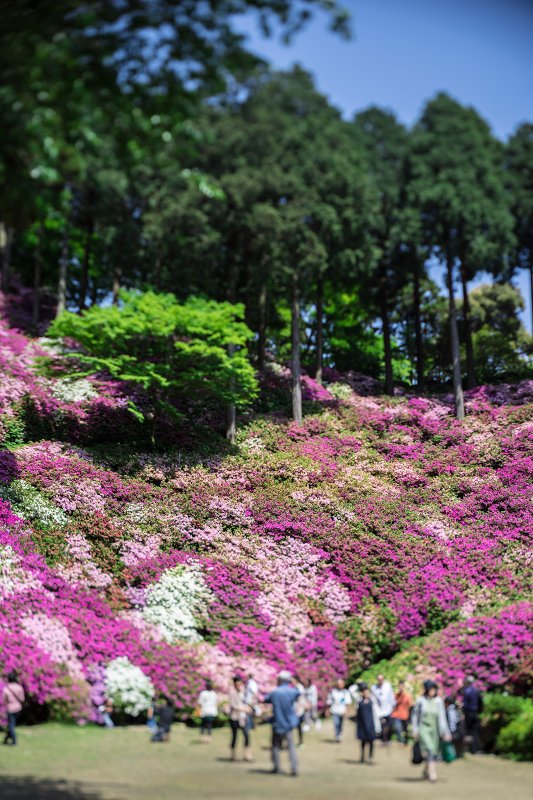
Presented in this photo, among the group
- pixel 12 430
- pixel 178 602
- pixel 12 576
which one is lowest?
pixel 178 602

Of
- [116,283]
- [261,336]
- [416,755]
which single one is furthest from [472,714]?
[116,283]

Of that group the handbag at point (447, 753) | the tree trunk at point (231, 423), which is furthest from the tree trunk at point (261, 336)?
the handbag at point (447, 753)

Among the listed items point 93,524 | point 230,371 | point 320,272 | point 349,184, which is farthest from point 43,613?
point 349,184

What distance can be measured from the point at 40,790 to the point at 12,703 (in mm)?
3845

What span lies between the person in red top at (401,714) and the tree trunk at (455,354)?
725 inches

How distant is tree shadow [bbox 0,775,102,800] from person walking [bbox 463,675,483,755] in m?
7.63

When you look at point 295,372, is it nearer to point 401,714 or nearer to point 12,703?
point 401,714

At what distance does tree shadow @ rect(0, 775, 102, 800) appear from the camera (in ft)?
27.0

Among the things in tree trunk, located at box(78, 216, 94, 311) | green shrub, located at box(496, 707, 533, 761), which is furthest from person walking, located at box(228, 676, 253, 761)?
tree trunk, located at box(78, 216, 94, 311)

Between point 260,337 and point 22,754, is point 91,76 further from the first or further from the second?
point 260,337

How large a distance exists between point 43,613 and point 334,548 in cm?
837

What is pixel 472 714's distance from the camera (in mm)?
13016

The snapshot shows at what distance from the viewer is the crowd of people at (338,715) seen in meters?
10.5

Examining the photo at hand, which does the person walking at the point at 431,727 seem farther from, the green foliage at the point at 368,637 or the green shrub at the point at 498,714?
the green foliage at the point at 368,637
